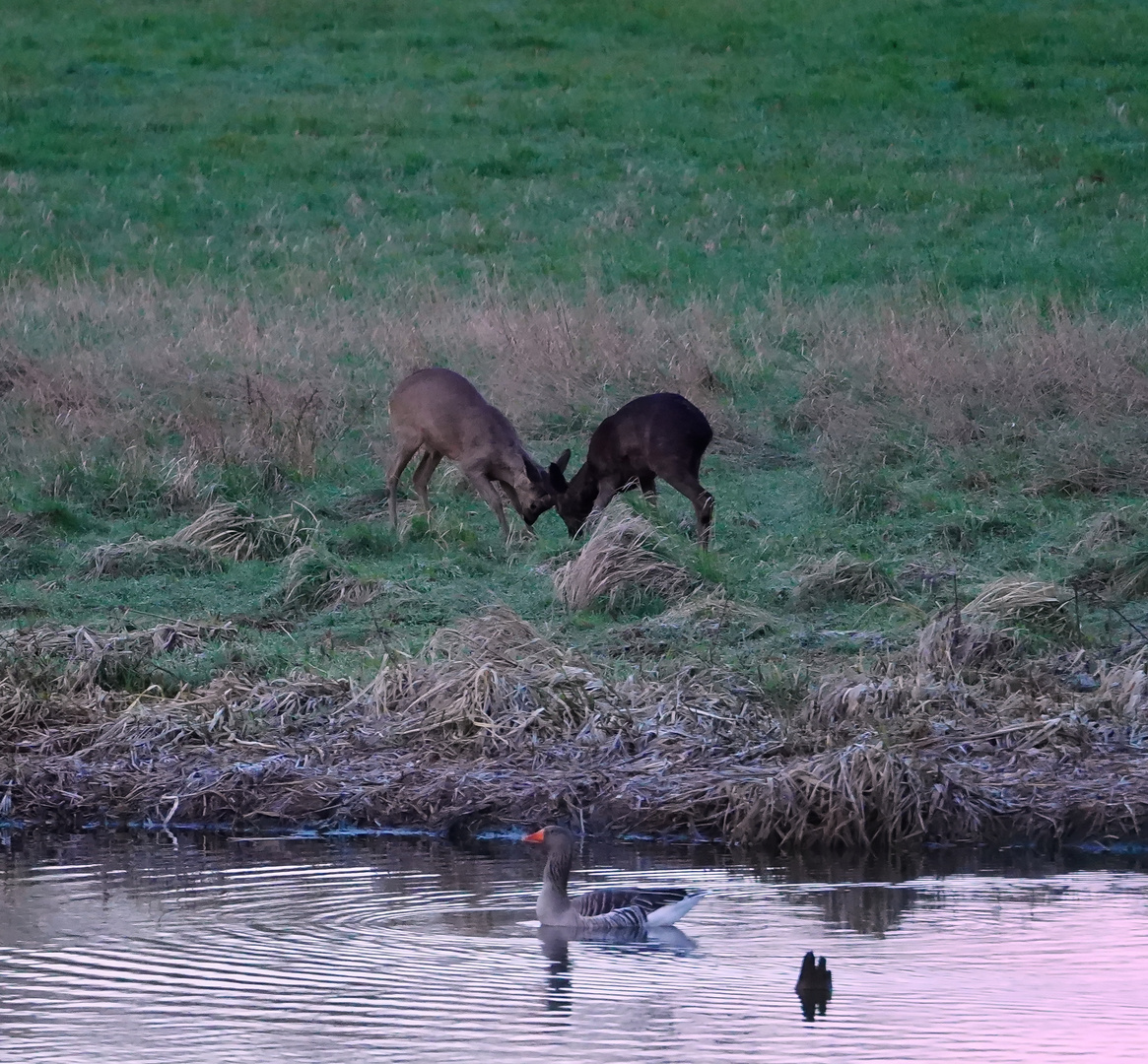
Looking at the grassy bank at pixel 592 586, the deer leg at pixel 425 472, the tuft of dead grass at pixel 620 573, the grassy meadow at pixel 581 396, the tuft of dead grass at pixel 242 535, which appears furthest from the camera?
the deer leg at pixel 425 472

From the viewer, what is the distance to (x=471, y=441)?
13312 mm

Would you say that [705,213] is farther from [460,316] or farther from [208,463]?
[208,463]

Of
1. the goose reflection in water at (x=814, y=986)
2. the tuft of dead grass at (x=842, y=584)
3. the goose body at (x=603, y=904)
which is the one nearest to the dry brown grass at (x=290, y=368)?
the tuft of dead grass at (x=842, y=584)

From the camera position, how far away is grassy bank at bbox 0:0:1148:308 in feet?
73.4

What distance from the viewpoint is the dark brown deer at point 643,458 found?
12.6 m

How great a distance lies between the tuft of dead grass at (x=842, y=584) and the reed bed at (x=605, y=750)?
4.82 ft

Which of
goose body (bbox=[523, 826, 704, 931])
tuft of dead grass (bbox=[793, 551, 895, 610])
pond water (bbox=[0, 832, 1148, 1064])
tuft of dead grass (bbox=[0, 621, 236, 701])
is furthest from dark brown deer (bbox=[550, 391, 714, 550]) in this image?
goose body (bbox=[523, 826, 704, 931])

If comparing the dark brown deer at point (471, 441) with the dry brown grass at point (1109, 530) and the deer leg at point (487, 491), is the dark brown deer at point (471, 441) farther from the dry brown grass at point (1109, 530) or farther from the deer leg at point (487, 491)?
the dry brown grass at point (1109, 530)

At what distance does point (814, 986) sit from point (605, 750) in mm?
2683

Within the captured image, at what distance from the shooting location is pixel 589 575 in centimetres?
1051

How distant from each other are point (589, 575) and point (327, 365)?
648 centimetres

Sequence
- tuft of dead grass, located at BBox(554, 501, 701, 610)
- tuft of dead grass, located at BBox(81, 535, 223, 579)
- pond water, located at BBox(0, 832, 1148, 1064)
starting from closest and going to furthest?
pond water, located at BBox(0, 832, 1148, 1064)
tuft of dead grass, located at BBox(554, 501, 701, 610)
tuft of dead grass, located at BBox(81, 535, 223, 579)

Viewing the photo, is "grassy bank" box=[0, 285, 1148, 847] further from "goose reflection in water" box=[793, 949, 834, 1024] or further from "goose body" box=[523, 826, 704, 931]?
"goose reflection in water" box=[793, 949, 834, 1024]

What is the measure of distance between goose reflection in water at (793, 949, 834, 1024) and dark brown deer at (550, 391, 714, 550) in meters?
6.59
